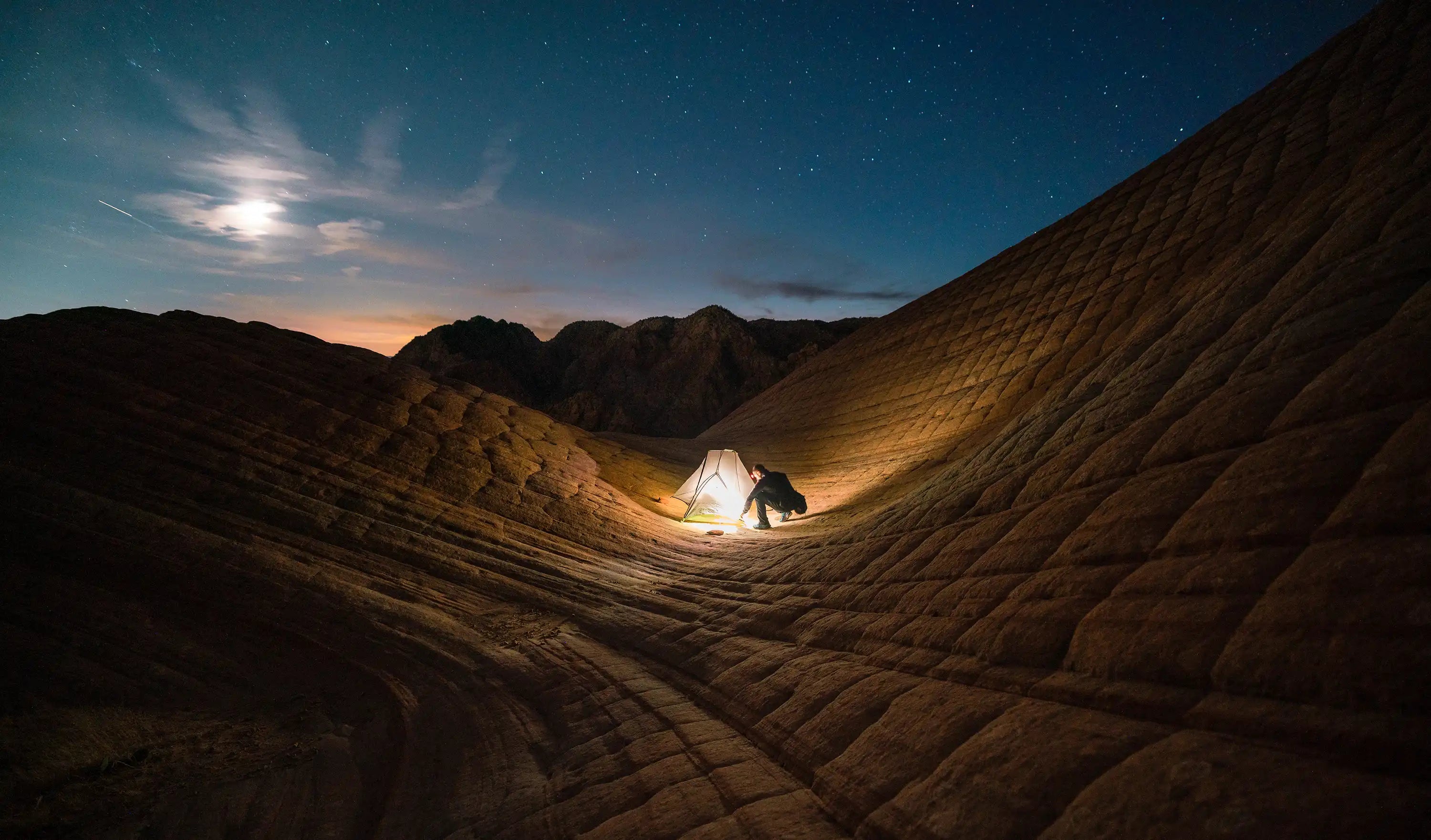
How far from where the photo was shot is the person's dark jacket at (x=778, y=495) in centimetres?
870

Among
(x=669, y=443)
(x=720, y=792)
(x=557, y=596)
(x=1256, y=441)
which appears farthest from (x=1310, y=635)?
(x=669, y=443)

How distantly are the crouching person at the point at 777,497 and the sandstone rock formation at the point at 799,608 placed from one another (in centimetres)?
110

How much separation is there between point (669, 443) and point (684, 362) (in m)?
23.1

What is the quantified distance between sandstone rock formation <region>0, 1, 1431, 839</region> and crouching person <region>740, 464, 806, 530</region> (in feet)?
3.61

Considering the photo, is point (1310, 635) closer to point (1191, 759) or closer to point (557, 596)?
point (1191, 759)

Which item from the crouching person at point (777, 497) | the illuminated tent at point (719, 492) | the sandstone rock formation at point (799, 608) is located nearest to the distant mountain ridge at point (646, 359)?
the illuminated tent at point (719, 492)

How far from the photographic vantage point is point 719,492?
9.53m

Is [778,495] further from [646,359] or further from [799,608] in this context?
[646,359]

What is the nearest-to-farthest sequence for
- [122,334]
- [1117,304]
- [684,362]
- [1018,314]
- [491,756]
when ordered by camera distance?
[491,756] → [122,334] → [1117,304] → [1018,314] → [684,362]

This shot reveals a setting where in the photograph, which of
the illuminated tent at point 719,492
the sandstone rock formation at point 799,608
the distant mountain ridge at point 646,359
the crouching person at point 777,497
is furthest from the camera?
the distant mountain ridge at point 646,359

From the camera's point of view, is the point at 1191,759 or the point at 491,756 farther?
the point at 491,756

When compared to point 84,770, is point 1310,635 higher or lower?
higher

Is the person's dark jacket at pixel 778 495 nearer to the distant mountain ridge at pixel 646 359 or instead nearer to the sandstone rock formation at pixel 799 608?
the sandstone rock formation at pixel 799 608

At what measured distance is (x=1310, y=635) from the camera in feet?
4.57
